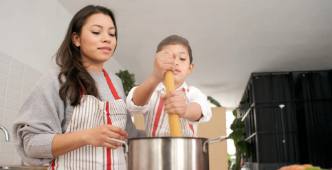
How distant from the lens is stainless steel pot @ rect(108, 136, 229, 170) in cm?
46

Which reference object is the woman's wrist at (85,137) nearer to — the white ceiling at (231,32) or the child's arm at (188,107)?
the child's arm at (188,107)

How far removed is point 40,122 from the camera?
0.68 m

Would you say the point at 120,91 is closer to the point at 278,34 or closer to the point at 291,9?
the point at 291,9

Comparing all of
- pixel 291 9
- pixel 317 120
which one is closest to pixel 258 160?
pixel 317 120

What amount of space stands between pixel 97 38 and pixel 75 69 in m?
0.12

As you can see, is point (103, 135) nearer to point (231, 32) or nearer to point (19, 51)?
point (19, 51)

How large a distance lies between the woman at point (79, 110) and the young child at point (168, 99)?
0.27ft

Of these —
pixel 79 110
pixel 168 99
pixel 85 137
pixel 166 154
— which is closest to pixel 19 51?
pixel 79 110

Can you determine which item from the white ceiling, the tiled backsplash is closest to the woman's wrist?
the tiled backsplash

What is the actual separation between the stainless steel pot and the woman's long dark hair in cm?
34

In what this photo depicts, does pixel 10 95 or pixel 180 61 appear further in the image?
pixel 10 95

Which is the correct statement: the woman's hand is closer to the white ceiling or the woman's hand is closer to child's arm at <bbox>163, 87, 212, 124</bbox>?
child's arm at <bbox>163, 87, 212, 124</bbox>

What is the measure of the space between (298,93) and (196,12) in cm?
446

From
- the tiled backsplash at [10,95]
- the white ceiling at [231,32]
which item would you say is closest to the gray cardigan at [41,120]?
the tiled backsplash at [10,95]
